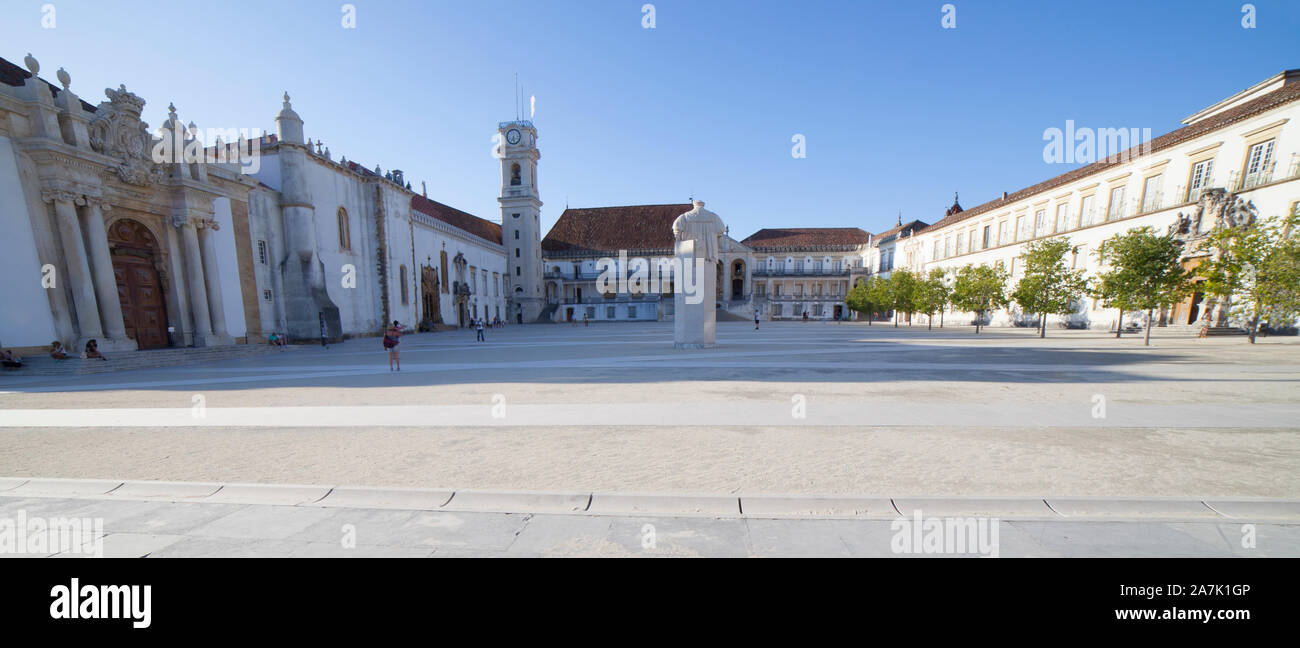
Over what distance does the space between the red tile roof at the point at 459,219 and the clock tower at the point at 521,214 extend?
1884 millimetres

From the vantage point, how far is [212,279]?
17812 millimetres

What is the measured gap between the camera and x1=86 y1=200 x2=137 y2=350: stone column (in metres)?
14.1

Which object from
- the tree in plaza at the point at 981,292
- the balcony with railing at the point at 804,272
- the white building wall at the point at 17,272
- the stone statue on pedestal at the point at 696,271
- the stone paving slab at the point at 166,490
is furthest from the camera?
the balcony with railing at the point at 804,272

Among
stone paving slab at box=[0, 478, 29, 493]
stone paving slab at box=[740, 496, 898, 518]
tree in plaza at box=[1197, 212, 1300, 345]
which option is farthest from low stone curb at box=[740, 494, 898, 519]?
tree in plaza at box=[1197, 212, 1300, 345]

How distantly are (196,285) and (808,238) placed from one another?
5934cm

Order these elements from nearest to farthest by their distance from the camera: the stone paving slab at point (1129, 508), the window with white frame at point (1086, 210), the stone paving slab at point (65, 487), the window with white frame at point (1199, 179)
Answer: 1. the stone paving slab at point (1129, 508)
2. the stone paving slab at point (65, 487)
3. the window with white frame at point (1199, 179)
4. the window with white frame at point (1086, 210)

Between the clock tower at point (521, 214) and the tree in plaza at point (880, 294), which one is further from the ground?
the clock tower at point (521, 214)

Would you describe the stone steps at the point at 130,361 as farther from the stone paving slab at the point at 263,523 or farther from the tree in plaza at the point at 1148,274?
the tree in plaza at the point at 1148,274

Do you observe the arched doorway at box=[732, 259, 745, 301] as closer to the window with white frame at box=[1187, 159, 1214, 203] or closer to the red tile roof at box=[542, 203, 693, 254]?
the red tile roof at box=[542, 203, 693, 254]

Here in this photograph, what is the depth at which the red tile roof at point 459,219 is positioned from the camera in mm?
40500

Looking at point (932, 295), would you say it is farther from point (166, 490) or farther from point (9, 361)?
point (9, 361)

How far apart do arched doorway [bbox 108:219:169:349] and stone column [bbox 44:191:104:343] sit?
182cm

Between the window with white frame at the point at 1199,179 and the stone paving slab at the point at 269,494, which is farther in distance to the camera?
the window with white frame at the point at 1199,179

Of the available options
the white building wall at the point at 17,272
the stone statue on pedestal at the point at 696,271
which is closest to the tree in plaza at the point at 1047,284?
the stone statue on pedestal at the point at 696,271
